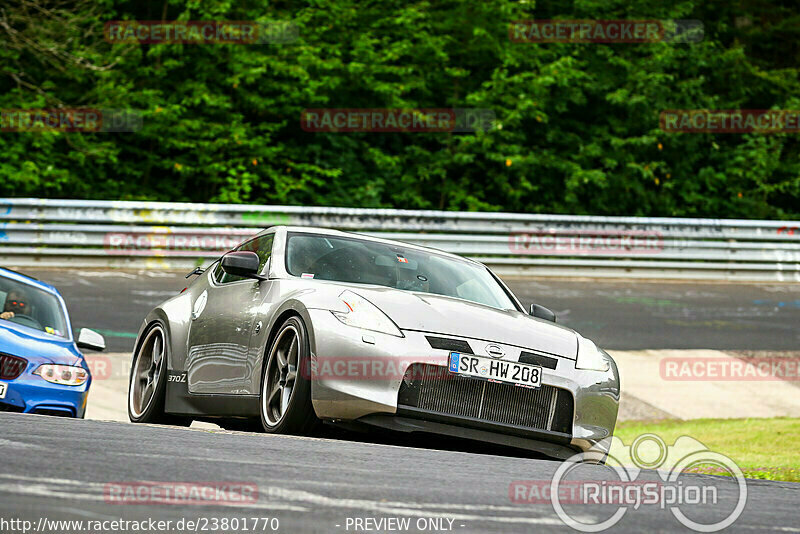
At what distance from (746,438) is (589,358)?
13.6 ft

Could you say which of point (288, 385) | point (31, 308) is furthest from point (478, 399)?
point (31, 308)

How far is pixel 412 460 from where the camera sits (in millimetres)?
5301

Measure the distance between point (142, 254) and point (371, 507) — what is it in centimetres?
1479

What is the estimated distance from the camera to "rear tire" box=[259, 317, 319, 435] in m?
6.15

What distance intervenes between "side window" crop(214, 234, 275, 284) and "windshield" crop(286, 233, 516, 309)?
18 cm

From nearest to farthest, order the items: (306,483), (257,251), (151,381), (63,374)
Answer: (306,483) < (257,251) < (63,374) < (151,381)

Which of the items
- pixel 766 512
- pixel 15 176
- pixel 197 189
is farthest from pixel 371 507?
pixel 197 189

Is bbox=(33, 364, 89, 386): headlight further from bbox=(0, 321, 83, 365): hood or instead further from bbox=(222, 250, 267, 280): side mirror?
bbox=(222, 250, 267, 280): side mirror

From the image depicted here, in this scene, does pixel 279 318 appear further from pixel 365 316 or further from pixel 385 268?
pixel 385 268

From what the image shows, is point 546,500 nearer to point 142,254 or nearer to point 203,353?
point 203,353

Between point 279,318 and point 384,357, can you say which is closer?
point 384,357

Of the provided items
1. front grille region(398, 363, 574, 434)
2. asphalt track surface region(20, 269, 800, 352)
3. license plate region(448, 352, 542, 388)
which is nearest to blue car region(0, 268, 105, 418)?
front grille region(398, 363, 574, 434)

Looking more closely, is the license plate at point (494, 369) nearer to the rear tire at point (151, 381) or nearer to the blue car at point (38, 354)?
the rear tire at point (151, 381)

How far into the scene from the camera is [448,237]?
19453mm
